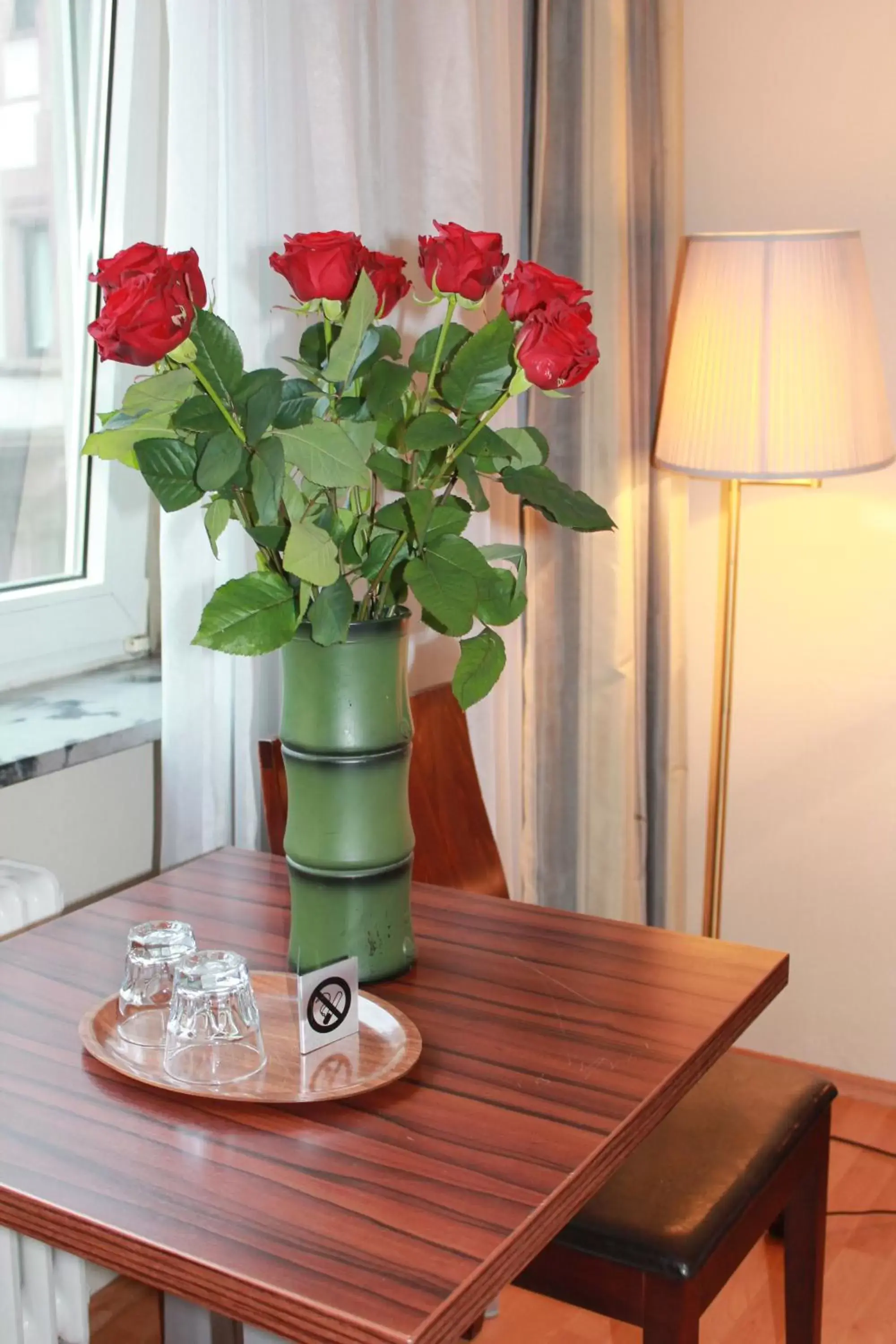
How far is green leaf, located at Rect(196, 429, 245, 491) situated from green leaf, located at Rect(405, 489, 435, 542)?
0.43 ft

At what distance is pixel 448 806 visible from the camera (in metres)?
1.77

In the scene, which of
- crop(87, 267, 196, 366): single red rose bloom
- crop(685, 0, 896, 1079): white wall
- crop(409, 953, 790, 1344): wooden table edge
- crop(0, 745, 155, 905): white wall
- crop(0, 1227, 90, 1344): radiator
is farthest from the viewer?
crop(685, 0, 896, 1079): white wall

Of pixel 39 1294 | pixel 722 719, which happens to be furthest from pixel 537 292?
pixel 722 719

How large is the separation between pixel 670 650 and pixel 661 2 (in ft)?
3.53

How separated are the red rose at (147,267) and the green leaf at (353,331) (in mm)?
115

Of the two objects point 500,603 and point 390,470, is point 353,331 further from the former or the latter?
point 500,603

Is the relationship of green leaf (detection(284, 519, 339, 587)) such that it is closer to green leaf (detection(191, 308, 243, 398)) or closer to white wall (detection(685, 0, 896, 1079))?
green leaf (detection(191, 308, 243, 398))

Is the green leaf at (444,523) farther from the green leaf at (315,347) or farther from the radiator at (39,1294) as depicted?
the radiator at (39,1294)

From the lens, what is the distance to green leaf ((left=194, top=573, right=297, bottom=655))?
3.51 ft

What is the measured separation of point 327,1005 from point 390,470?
16.0 inches

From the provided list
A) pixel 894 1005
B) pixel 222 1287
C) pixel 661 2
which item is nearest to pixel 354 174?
pixel 661 2

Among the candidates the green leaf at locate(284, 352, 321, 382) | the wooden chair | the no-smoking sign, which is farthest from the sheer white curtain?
the no-smoking sign

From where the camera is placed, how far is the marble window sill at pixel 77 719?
155 cm

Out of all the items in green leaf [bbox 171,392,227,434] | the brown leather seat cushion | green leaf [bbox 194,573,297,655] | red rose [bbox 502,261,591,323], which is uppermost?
red rose [bbox 502,261,591,323]
